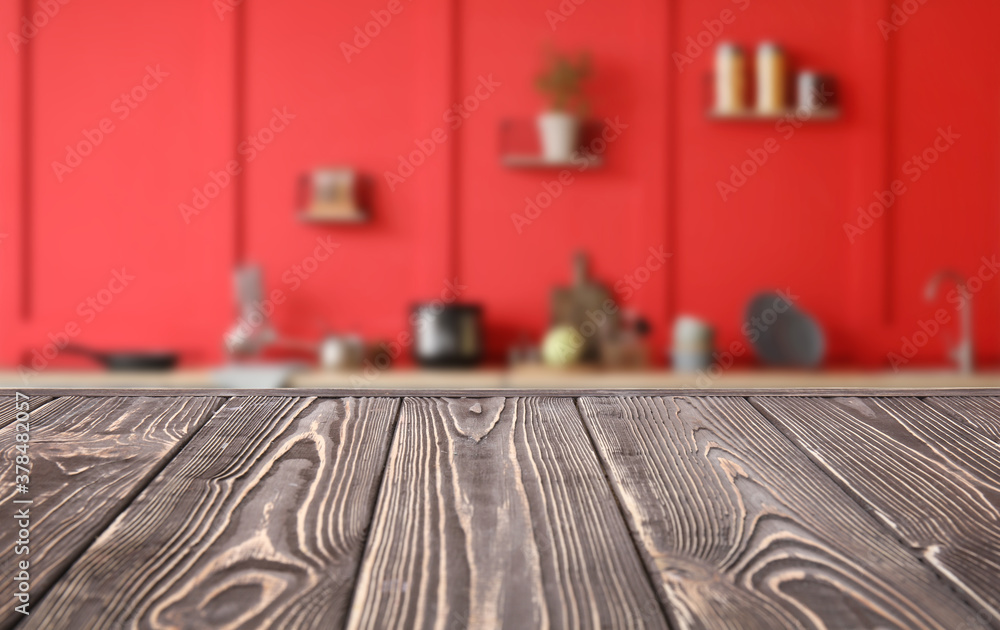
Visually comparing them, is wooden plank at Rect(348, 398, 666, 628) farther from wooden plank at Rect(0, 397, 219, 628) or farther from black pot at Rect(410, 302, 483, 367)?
black pot at Rect(410, 302, 483, 367)

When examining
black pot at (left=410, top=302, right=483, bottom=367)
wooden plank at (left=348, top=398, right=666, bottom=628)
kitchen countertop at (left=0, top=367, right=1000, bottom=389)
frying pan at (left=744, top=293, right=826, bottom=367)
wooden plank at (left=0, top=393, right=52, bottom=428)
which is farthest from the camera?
frying pan at (left=744, top=293, right=826, bottom=367)

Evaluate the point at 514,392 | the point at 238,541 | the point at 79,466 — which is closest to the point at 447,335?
the point at 514,392

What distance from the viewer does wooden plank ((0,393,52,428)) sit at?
61 cm

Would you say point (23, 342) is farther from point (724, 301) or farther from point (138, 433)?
point (138, 433)

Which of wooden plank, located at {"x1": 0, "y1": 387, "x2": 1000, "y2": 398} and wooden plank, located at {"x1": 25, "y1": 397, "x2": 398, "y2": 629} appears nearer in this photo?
wooden plank, located at {"x1": 25, "y1": 397, "x2": 398, "y2": 629}

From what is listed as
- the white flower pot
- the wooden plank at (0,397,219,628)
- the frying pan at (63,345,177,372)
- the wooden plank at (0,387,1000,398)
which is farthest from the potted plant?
the wooden plank at (0,397,219,628)

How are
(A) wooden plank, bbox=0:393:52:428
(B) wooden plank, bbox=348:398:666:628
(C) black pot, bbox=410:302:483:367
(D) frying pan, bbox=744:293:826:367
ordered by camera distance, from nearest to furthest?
(B) wooden plank, bbox=348:398:666:628 < (A) wooden plank, bbox=0:393:52:428 < (C) black pot, bbox=410:302:483:367 < (D) frying pan, bbox=744:293:826:367

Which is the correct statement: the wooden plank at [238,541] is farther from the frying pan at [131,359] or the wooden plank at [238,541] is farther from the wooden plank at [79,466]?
the frying pan at [131,359]

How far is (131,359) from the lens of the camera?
3049 millimetres

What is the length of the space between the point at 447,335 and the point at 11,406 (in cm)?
238

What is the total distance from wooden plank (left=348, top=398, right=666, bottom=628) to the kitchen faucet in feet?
9.96

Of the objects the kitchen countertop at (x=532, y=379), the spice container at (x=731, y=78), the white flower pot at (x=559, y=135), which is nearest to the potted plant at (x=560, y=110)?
the white flower pot at (x=559, y=135)

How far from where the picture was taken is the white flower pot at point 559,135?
3074 millimetres

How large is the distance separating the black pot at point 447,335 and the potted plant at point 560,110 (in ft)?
2.25
